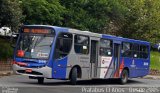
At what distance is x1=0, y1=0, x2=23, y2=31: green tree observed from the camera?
2663 cm

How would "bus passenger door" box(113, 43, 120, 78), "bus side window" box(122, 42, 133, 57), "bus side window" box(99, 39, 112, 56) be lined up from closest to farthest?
"bus side window" box(99, 39, 112, 56) < "bus passenger door" box(113, 43, 120, 78) < "bus side window" box(122, 42, 133, 57)

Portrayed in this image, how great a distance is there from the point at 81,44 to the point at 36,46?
2.59m

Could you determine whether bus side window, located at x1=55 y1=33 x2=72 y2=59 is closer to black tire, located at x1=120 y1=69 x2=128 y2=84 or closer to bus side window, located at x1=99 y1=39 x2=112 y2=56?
bus side window, located at x1=99 y1=39 x2=112 y2=56

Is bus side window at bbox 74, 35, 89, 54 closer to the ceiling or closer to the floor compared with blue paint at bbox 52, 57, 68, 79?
closer to the ceiling

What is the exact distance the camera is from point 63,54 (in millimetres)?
21641

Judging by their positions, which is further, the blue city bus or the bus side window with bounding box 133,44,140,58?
the bus side window with bounding box 133,44,140,58

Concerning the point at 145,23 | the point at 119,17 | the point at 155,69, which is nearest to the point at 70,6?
the point at 119,17

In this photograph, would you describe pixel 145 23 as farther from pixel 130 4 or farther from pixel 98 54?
pixel 98 54

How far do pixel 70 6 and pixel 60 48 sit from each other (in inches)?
468

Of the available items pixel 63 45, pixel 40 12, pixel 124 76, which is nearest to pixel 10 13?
pixel 40 12

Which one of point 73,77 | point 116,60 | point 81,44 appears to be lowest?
point 73,77

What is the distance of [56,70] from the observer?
21.2m

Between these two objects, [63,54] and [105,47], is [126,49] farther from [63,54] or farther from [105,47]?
[63,54]

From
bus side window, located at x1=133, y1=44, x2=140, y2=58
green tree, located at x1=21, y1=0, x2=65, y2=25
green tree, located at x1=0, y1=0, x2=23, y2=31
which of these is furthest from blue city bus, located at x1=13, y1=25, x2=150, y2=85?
green tree, located at x1=21, y1=0, x2=65, y2=25
